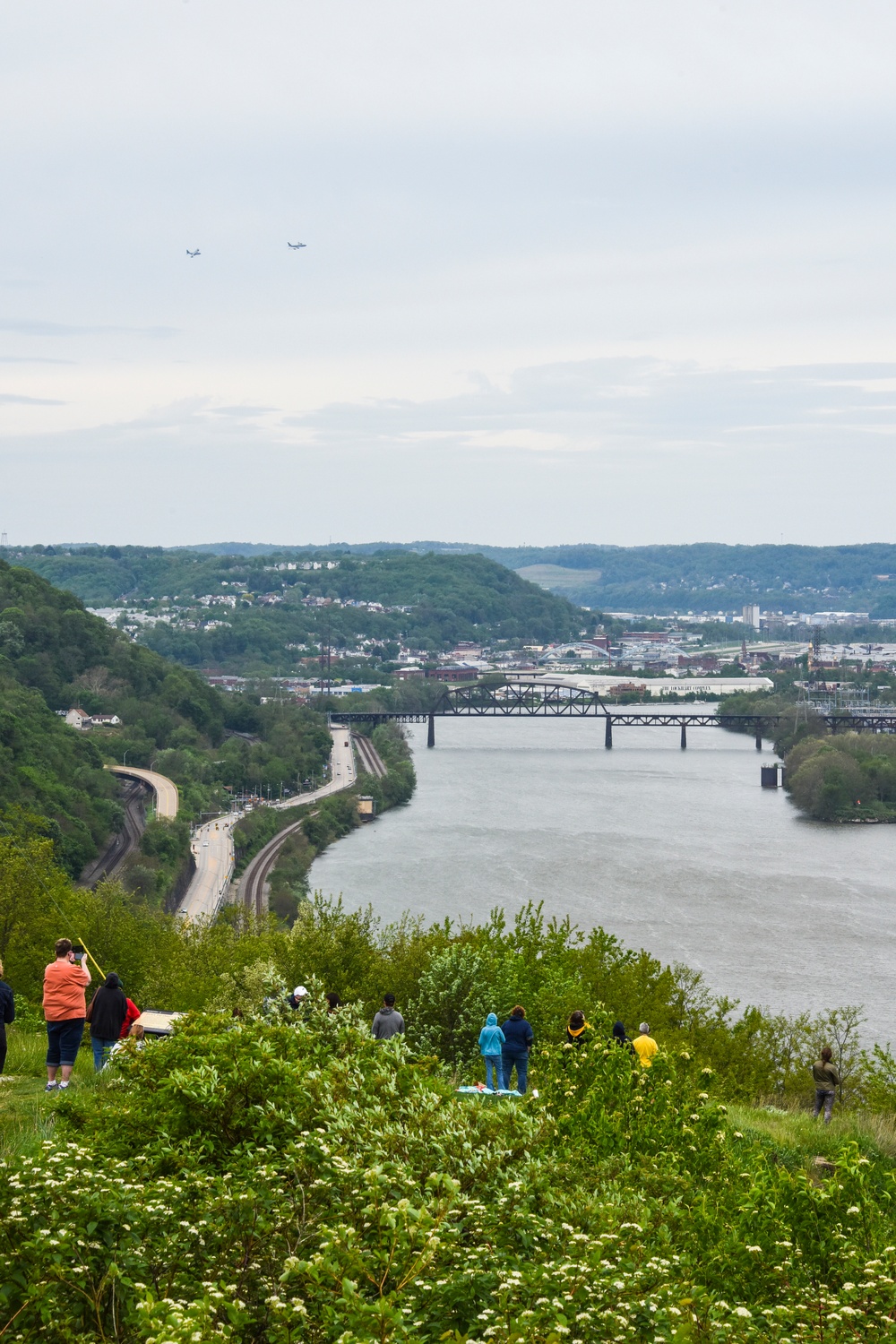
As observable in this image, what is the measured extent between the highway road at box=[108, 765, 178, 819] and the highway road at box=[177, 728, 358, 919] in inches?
36.1

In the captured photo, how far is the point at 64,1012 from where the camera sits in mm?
5824

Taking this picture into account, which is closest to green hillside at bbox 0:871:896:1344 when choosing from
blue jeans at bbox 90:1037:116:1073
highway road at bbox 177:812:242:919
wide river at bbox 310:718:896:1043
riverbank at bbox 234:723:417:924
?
blue jeans at bbox 90:1037:116:1073

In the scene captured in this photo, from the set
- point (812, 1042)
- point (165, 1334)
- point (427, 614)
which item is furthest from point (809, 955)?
point (427, 614)

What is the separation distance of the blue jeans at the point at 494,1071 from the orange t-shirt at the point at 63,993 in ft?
6.60

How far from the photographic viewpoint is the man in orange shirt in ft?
19.1

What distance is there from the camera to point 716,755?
51312 mm

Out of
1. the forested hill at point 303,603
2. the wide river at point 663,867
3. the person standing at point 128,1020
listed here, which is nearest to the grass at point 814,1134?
the person standing at point 128,1020

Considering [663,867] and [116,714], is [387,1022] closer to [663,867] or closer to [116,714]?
[663,867]

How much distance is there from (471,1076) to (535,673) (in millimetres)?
77451

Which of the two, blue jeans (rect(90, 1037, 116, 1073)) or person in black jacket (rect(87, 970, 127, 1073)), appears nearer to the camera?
blue jeans (rect(90, 1037, 116, 1073))

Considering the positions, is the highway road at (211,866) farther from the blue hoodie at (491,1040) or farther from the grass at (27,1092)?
the blue hoodie at (491,1040)

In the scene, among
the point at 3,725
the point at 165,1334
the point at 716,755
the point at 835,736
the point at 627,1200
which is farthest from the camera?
the point at 716,755

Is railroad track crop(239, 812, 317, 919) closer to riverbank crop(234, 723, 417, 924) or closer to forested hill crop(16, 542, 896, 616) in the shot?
riverbank crop(234, 723, 417, 924)

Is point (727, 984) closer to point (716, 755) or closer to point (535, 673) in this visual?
point (716, 755)
